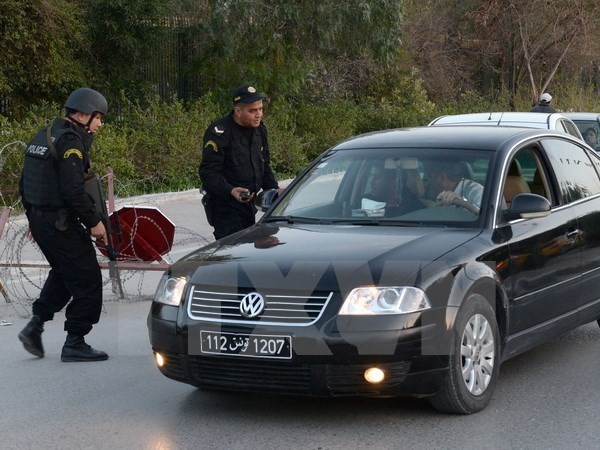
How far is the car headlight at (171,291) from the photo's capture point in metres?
6.32

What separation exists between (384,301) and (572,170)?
266cm

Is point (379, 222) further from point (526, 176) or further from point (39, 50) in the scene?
point (39, 50)

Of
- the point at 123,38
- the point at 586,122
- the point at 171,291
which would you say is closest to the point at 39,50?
the point at 123,38

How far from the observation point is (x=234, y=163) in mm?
8984

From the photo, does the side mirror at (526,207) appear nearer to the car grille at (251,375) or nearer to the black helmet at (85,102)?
the car grille at (251,375)

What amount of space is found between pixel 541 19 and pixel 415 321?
32853 mm

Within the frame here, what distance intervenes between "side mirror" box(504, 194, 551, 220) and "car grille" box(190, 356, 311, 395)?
1.73 metres

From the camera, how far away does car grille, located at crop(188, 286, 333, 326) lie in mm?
5855

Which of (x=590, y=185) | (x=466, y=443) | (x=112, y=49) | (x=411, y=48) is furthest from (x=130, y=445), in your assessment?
(x=411, y=48)

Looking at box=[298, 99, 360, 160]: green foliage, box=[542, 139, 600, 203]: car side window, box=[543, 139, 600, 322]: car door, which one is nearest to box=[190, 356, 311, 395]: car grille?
box=[543, 139, 600, 322]: car door

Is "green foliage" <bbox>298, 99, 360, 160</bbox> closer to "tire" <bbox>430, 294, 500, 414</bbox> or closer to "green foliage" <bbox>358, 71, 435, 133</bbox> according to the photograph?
"green foliage" <bbox>358, 71, 435, 133</bbox>

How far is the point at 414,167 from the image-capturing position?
727 centimetres

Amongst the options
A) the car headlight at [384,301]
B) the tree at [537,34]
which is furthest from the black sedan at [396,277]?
the tree at [537,34]

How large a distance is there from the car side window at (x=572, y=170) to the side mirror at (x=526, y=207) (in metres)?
0.81
